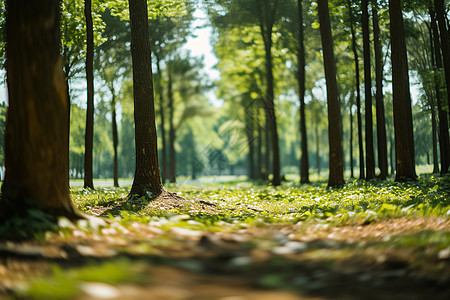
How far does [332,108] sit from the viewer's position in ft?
43.4

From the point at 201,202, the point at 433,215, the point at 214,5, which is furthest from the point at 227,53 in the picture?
the point at 433,215

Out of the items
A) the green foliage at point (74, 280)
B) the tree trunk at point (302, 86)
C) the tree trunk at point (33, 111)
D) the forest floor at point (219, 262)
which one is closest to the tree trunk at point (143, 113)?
the forest floor at point (219, 262)

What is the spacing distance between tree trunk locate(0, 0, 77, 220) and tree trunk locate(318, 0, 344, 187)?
10477 millimetres

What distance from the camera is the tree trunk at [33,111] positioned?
157 inches

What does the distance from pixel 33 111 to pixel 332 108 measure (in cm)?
A: 1080

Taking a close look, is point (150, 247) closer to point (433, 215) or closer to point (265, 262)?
point (265, 262)

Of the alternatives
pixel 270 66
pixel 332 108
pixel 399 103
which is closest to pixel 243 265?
pixel 399 103

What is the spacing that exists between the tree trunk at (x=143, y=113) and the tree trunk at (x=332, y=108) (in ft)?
21.6

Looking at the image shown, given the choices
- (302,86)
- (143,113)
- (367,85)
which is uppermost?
(302,86)

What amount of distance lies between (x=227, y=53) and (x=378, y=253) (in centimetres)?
2445

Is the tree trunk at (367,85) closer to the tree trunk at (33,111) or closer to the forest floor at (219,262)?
the forest floor at (219,262)

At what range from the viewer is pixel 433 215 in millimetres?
5055

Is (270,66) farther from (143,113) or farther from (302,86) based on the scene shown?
(143,113)

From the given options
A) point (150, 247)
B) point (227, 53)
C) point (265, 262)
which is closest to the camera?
point (265, 262)
